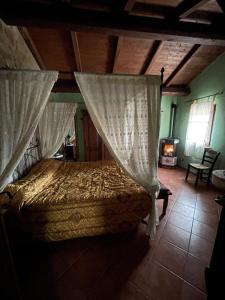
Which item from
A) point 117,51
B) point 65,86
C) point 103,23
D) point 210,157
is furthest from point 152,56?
point 210,157

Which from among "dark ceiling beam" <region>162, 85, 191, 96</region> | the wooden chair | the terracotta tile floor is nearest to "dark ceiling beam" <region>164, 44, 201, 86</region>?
"dark ceiling beam" <region>162, 85, 191, 96</region>

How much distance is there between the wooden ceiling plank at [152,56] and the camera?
310cm

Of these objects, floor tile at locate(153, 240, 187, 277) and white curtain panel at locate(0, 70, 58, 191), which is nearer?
white curtain panel at locate(0, 70, 58, 191)

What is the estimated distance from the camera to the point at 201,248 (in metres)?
1.98

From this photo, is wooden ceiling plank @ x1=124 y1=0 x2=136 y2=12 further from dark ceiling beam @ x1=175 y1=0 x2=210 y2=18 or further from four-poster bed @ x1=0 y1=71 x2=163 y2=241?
four-poster bed @ x1=0 y1=71 x2=163 y2=241

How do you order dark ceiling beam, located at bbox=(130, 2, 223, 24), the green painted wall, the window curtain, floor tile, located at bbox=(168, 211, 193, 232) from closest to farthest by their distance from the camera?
dark ceiling beam, located at bbox=(130, 2, 223, 24)
floor tile, located at bbox=(168, 211, 193, 232)
the green painted wall
the window curtain

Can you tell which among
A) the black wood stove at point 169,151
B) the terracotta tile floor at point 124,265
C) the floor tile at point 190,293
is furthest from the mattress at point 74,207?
the black wood stove at point 169,151

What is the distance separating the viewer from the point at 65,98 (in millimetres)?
5375

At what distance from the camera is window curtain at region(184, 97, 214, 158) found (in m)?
4.05

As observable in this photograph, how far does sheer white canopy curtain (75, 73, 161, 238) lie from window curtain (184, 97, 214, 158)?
10.2ft

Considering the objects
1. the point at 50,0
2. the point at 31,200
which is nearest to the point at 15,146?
the point at 31,200

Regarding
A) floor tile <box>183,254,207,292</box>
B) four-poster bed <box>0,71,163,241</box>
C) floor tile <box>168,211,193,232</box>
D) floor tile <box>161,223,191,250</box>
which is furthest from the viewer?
floor tile <box>168,211,193,232</box>

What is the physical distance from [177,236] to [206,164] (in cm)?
278

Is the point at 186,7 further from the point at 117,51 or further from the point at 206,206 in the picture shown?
the point at 206,206
